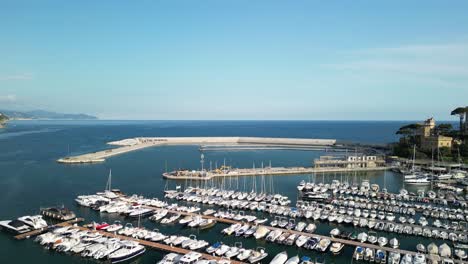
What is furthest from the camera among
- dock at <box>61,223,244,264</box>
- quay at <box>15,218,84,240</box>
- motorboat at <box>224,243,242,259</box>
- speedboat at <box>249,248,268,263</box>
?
quay at <box>15,218,84,240</box>

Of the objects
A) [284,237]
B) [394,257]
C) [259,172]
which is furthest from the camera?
[259,172]

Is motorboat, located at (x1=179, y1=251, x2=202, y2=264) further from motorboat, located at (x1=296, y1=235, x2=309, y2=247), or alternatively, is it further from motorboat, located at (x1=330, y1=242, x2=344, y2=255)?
motorboat, located at (x1=330, y1=242, x2=344, y2=255)

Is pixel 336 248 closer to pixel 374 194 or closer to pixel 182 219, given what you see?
pixel 182 219

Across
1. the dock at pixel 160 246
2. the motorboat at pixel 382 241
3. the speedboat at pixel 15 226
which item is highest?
the speedboat at pixel 15 226

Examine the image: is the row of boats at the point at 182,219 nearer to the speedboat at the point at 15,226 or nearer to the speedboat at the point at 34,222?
the speedboat at the point at 34,222

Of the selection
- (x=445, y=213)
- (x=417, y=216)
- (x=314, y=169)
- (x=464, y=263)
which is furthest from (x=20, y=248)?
(x=314, y=169)

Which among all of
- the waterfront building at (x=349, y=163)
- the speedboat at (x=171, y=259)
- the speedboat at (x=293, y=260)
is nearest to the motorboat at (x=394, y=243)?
the speedboat at (x=293, y=260)

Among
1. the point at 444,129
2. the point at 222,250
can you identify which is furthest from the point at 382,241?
the point at 444,129

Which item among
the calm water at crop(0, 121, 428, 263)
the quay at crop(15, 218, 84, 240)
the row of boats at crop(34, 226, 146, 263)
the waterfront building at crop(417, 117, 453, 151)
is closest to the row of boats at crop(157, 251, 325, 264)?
the calm water at crop(0, 121, 428, 263)
